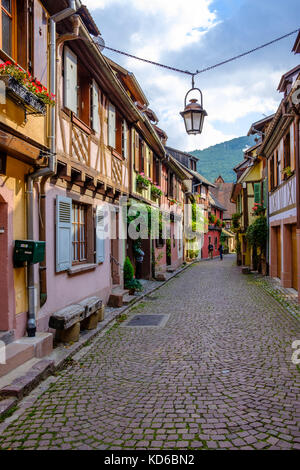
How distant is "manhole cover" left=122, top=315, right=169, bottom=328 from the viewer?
7.95 metres

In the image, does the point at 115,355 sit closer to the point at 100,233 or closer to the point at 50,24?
the point at 100,233

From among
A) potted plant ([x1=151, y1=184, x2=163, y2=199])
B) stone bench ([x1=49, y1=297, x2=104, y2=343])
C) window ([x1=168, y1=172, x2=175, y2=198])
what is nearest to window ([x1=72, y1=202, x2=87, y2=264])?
stone bench ([x1=49, y1=297, x2=104, y2=343])

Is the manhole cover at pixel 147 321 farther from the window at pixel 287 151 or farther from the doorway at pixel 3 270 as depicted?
the window at pixel 287 151

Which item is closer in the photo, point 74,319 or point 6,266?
point 6,266

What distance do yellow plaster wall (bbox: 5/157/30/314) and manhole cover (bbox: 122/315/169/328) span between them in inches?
119

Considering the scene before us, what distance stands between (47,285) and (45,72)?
11.2 feet

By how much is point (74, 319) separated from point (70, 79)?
4337mm

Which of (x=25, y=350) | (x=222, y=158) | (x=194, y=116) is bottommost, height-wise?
(x=25, y=350)

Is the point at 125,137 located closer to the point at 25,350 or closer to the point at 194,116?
the point at 194,116

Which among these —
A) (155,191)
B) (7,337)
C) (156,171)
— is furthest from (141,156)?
(7,337)

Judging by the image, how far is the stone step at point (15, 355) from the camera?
4490mm

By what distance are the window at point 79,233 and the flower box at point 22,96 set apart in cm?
288

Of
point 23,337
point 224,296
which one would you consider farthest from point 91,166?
point 224,296

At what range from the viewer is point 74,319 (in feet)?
20.5
